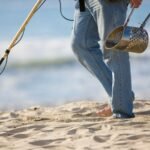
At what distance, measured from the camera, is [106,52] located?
216 inches

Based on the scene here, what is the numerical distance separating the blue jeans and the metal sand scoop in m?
0.27

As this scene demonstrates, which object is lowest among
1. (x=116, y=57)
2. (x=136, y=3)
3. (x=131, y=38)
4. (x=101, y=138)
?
(x=101, y=138)

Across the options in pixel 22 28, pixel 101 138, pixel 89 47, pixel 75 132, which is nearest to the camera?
pixel 101 138

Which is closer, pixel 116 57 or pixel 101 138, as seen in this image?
pixel 101 138

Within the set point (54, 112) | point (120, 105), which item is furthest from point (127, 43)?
point (54, 112)

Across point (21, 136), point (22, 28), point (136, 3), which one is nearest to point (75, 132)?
point (21, 136)

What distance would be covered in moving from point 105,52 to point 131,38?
56 centimetres

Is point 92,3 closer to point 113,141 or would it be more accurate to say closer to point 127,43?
point 127,43

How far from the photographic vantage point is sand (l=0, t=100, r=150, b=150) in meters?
4.41

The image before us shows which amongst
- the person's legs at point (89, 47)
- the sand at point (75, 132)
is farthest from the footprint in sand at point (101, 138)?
the person's legs at point (89, 47)

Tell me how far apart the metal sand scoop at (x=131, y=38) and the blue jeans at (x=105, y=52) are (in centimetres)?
27

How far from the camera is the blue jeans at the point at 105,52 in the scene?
17.6ft

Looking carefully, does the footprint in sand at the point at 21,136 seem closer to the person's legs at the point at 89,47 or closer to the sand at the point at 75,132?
the sand at the point at 75,132

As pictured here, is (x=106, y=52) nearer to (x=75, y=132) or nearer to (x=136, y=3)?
(x=136, y=3)
